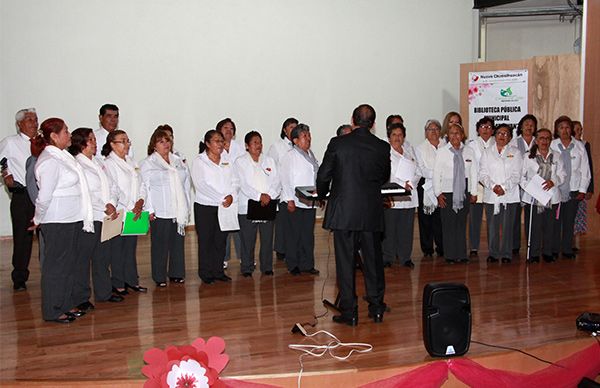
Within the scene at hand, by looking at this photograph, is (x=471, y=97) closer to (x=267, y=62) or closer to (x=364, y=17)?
(x=364, y=17)

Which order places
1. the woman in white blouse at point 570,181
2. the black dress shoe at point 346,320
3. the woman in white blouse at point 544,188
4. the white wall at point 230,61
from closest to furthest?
the black dress shoe at point 346,320 < the woman in white blouse at point 544,188 < the woman in white blouse at point 570,181 < the white wall at point 230,61

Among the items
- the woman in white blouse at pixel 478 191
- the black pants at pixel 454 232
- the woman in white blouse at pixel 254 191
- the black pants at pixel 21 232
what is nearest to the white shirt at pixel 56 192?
the black pants at pixel 21 232

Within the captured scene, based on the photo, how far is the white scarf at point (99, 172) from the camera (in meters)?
5.79

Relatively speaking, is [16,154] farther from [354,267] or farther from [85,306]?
[354,267]

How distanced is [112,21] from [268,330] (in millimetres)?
5687

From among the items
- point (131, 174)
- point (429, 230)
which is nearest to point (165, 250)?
point (131, 174)

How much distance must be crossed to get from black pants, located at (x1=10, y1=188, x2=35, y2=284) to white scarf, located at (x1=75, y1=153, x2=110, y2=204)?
1225 millimetres

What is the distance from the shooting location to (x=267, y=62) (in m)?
10.2

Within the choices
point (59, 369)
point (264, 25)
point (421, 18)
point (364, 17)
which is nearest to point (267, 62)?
point (264, 25)

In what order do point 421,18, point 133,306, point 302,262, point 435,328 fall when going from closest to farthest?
point 435,328 → point 133,306 → point 302,262 → point 421,18

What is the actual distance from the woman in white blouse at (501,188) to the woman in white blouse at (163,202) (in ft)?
10.3

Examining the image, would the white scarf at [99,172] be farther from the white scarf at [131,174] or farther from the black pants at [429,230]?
the black pants at [429,230]

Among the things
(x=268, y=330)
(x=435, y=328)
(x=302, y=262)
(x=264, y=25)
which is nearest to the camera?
(x=435, y=328)

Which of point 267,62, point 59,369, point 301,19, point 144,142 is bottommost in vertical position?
point 59,369
